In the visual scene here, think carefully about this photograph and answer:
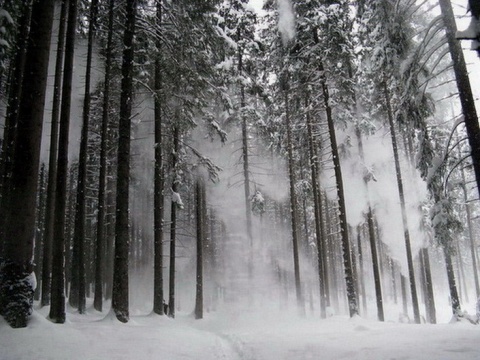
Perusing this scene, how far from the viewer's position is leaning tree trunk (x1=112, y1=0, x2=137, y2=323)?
27.8 feet

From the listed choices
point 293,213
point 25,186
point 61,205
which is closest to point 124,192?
point 61,205

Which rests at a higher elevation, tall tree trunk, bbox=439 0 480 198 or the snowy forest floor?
tall tree trunk, bbox=439 0 480 198

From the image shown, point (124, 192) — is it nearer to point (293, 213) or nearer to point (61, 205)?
point (61, 205)

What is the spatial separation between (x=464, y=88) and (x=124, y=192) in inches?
361

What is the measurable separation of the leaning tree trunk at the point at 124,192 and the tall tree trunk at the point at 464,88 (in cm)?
847

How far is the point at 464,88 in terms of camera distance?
303 inches

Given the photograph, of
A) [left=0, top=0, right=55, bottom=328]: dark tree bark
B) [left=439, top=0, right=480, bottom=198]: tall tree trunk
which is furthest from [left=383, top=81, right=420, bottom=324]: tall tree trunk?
[left=0, top=0, right=55, bottom=328]: dark tree bark

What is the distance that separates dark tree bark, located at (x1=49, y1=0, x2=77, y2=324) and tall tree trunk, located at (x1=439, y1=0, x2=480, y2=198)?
10048 mm

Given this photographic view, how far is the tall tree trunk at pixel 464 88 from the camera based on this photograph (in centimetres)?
730

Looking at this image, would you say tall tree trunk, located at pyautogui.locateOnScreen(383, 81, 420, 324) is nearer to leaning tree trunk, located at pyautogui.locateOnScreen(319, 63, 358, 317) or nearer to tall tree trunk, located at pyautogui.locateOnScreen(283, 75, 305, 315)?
leaning tree trunk, located at pyautogui.locateOnScreen(319, 63, 358, 317)

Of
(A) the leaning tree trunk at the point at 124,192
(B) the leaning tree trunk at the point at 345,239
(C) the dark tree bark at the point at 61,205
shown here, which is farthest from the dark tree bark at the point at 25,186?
(B) the leaning tree trunk at the point at 345,239

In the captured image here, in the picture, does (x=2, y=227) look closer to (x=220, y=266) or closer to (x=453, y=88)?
(x=453, y=88)

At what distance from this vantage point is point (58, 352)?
4.64 meters

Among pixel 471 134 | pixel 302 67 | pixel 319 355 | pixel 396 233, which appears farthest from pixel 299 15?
pixel 396 233
